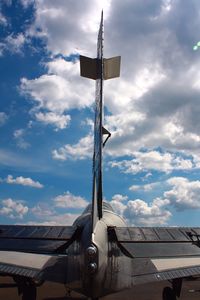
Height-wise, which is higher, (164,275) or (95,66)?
(95,66)

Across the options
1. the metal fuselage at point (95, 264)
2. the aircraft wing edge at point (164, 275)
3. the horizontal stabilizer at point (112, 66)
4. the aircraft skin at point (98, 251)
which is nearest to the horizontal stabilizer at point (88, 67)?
the aircraft skin at point (98, 251)

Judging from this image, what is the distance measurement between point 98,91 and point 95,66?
1304 millimetres

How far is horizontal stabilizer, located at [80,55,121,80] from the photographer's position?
11.7m

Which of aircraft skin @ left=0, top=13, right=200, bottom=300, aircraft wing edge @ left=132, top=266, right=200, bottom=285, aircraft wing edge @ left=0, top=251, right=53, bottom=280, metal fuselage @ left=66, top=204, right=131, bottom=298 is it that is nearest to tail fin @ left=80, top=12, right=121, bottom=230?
aircraft skin @ left=0, top=13, right=200, bottom=300

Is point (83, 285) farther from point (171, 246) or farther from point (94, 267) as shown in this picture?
point (171, 246)

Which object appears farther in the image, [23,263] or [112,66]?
[112,66]

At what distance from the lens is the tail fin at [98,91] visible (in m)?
9.61

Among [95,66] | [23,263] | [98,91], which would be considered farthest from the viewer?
[95,66]

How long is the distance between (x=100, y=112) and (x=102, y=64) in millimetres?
1777

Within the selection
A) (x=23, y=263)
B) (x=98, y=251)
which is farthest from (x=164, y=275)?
(x=23, y=263)

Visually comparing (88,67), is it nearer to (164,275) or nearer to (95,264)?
(164,275)

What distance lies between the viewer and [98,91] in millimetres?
10562

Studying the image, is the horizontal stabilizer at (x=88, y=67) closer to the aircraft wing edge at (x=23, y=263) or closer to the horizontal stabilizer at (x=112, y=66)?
the horizontal stabilizer at (x=112, y=66)

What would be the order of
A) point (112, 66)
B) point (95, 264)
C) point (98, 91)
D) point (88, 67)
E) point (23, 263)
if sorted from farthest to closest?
point (112, 66)
point (88, 67)
point (98, 91)
point (23, 263)
point (95, 264)
